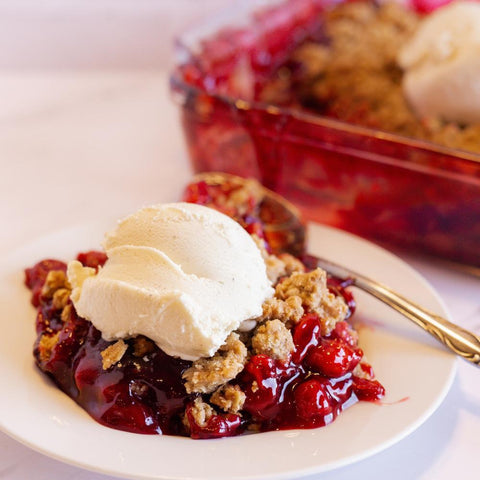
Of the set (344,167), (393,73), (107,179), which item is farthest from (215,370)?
(393,73)

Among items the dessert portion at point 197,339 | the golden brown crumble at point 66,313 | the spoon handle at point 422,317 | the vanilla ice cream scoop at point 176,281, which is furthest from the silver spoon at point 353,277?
the golden brown crumble at point 66,313

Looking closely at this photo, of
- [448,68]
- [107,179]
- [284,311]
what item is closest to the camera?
[284,311]

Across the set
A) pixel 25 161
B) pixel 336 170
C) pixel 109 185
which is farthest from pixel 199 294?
pixel 25 161

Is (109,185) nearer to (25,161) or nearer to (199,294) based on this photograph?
(25,161)

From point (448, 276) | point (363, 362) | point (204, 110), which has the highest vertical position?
point (204, 110)

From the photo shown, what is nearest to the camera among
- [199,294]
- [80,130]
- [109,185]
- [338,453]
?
[338,453]

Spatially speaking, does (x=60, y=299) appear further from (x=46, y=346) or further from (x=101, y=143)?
(x=101, y=143)

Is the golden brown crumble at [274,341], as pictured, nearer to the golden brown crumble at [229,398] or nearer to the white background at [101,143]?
the golden brown crumble at [229,398]

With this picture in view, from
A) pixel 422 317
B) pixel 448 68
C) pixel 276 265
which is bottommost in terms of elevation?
pixel 422 317
